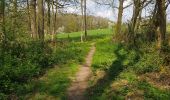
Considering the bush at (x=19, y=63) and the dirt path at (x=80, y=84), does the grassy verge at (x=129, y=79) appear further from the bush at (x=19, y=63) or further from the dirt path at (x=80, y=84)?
the bush at (x=19, y=63)

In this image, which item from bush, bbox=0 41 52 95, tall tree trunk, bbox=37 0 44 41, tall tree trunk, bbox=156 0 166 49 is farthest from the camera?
tall tree trunk, bbox=37 0 44 41

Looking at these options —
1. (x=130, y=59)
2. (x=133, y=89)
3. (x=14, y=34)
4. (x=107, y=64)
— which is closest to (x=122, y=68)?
(x=107, y=64)

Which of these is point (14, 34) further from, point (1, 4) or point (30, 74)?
point (30, 74)

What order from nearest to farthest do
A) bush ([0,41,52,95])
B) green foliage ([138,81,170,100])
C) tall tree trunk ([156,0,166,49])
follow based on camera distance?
green foliage ([138,81,170,100]), bush ([0,41,52,95]), tall tree trunk ([156,0,166,49])

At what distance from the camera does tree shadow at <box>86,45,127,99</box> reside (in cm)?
1526

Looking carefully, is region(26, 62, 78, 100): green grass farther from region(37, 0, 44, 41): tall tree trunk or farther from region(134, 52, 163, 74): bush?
region(37, 0, 44, 41): tall tree trunk

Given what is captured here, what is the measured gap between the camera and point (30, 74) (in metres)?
17.7

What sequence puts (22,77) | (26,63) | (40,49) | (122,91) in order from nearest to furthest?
(122,91) → (22,77) → (26,63) → (40,49)

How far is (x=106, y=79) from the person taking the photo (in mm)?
17703

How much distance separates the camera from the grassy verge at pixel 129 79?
15039 mm

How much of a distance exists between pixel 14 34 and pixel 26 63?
2.44 m

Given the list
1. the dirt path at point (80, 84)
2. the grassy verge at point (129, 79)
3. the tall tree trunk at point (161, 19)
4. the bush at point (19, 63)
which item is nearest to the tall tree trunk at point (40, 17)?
the bush at point (19, 63)

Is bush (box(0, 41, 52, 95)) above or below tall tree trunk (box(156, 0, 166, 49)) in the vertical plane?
below

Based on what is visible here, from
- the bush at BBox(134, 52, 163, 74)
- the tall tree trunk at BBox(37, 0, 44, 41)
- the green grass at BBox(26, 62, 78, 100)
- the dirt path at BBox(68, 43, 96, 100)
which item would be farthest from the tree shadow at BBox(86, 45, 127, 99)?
the tall tree trunk at BBox(37, 0, 44, 41)
